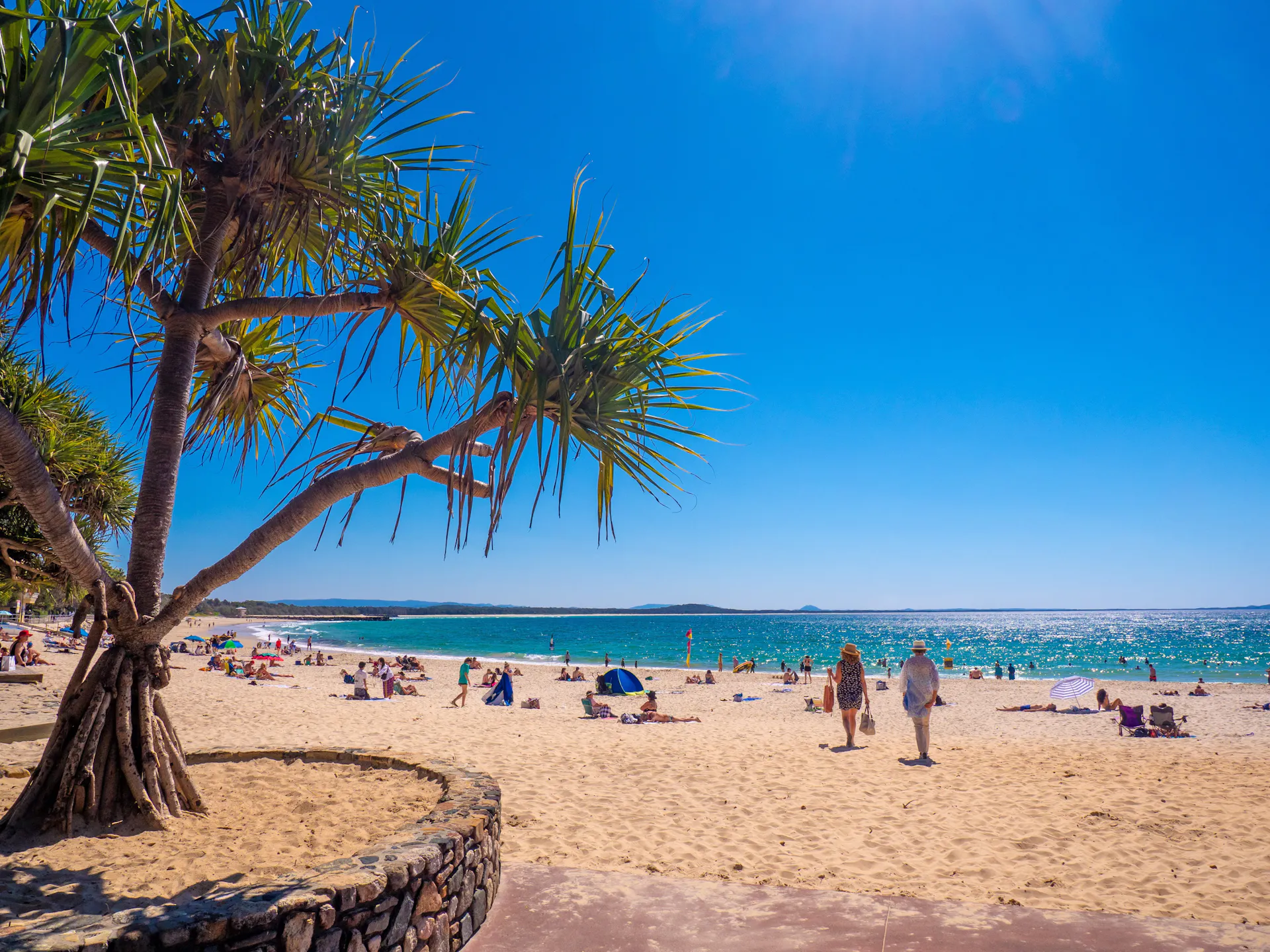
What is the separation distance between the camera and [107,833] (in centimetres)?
415

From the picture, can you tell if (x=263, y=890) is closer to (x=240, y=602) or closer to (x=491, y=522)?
(x=491, y=522)

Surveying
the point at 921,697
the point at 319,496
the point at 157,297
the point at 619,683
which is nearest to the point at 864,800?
the point at 921,697

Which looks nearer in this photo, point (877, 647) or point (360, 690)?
point (360, 690)

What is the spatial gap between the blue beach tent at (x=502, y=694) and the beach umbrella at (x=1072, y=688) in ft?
49.0

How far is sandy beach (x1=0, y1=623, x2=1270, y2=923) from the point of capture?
508cm

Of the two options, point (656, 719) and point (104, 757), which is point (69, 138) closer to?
point (104, 757)

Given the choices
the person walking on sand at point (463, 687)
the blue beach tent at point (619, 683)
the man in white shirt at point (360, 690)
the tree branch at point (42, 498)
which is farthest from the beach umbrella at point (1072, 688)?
the tree branch at point (42, 498)

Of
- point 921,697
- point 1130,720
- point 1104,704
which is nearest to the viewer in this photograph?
point 921,697

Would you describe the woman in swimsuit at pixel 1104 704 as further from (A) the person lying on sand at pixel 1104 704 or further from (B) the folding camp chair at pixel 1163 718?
(B) the folding camp chair at pixel 1163 718

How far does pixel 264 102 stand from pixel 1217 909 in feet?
25.6

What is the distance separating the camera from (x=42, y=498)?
373 cm

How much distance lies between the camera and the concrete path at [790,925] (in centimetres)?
362

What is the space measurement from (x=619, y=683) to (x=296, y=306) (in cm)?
2001

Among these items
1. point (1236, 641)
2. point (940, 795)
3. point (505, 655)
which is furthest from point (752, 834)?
point (1236, 641)
